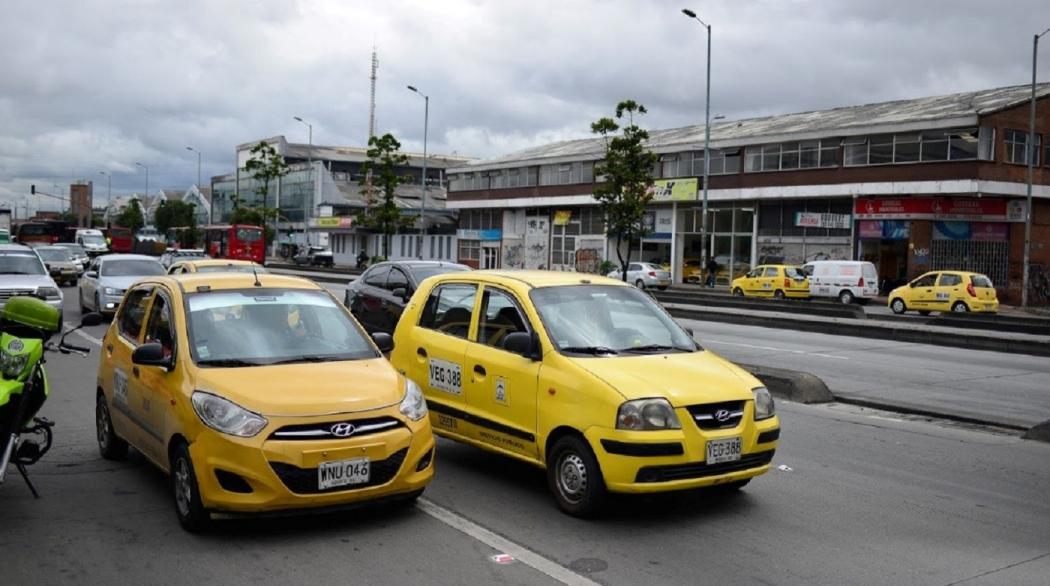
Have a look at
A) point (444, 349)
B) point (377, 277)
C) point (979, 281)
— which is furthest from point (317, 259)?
point (444, 349)

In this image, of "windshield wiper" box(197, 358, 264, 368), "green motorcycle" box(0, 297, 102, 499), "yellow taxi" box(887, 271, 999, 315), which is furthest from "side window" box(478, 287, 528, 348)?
"yellow taxi" box(887, 271, 999, 315)

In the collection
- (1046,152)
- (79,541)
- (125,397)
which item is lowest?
(79,541)

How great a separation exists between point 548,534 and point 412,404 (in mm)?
1216

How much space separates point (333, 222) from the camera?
87188mm

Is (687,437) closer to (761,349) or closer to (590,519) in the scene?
(590,519)

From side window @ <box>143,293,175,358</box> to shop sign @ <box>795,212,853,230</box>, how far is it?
44017mm

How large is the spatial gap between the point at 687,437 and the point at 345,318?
9.27 ft

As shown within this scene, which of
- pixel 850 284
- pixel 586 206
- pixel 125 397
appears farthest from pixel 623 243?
pixel 125 397

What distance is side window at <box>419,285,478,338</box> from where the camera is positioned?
8031mm

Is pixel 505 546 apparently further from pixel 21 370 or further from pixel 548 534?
pixel 21 370

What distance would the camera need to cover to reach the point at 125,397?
7.47 metres

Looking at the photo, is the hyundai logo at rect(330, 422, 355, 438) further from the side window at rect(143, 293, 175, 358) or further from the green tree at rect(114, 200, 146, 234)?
the green tree at rect(114, 200, 146, 234)

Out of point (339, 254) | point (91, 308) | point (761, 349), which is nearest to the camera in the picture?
point (761, 349)

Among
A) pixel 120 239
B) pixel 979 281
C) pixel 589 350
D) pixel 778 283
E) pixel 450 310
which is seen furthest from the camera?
pixel 120 239
